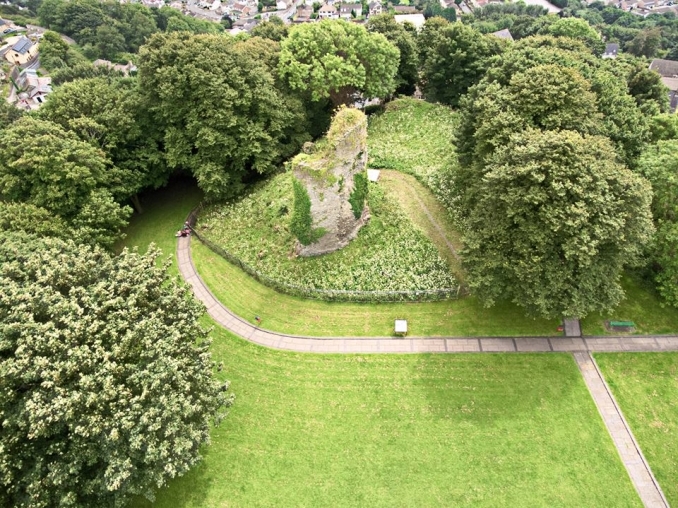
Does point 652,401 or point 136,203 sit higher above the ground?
point 136,203

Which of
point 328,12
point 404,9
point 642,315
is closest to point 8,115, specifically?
point 642,315

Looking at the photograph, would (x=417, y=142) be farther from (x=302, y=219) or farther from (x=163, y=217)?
(x=163, y=217)

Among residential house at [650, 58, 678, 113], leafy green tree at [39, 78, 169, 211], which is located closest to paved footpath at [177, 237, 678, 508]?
leafy green tree at [39, 78, 169, 211]

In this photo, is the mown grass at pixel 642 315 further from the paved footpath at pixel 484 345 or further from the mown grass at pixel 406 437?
the mown grass at pixel 406 437

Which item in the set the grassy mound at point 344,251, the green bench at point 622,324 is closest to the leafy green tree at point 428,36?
the grassy mound at point 344,251

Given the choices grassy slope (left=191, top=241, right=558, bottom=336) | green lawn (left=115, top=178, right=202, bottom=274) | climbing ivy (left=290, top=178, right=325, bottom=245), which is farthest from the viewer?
green lawn (left=115, top=178, right=202, bottom=274)

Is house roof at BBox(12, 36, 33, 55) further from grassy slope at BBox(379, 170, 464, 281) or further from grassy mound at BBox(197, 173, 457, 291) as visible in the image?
grassy slope at BBox(379, 170, 464, 281)
